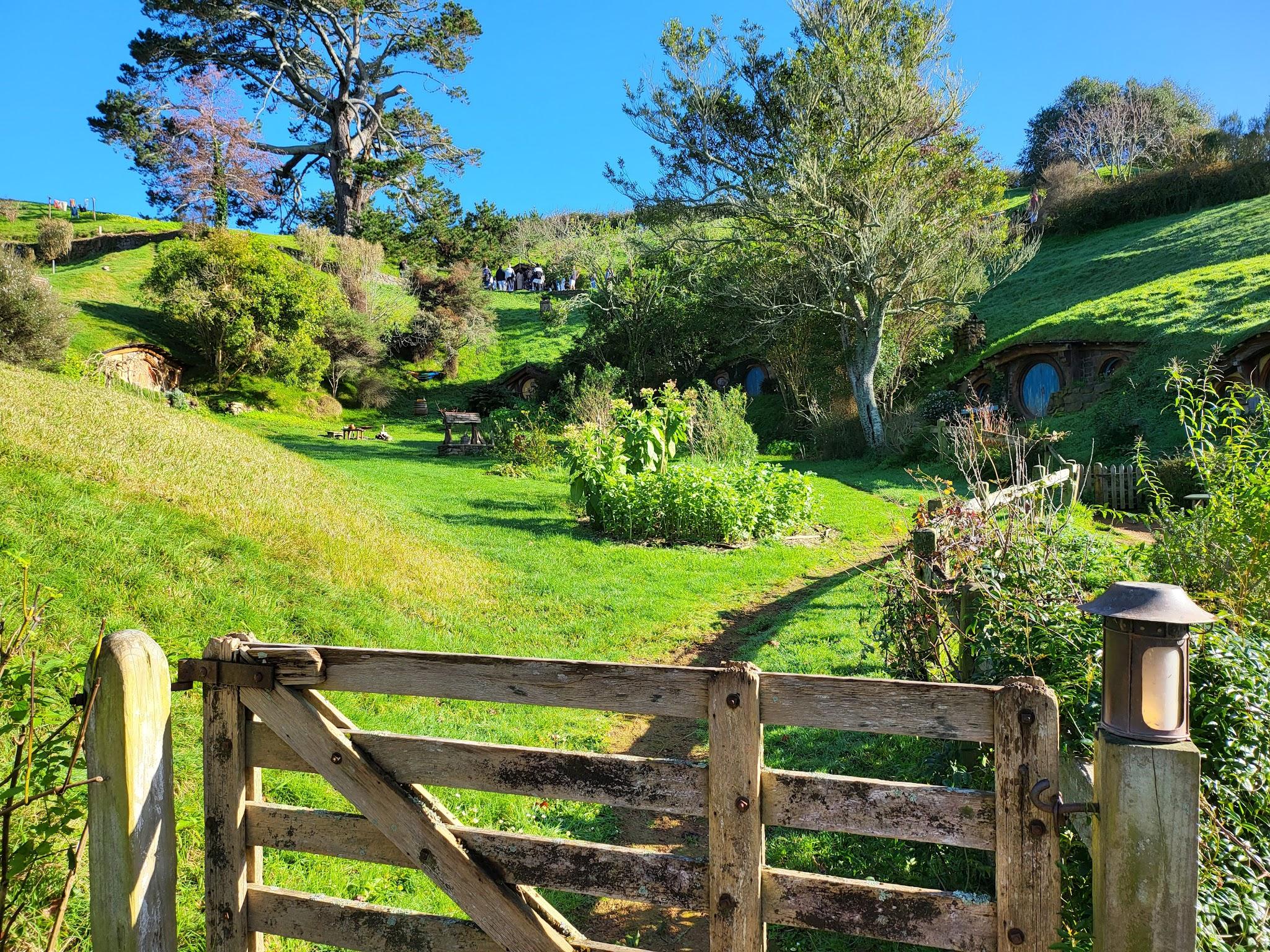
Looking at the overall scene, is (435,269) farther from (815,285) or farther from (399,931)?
(399,931)

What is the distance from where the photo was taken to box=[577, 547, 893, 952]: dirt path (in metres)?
4.04

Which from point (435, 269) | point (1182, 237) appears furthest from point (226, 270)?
point (1182, 237)

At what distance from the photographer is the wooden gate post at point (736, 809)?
242cm

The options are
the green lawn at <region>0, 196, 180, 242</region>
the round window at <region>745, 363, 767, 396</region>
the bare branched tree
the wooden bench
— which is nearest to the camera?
the wooden bench

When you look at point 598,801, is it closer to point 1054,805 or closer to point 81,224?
point 1054,805

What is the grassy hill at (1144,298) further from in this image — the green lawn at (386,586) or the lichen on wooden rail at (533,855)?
the lichen on wooden rail at (533,855)

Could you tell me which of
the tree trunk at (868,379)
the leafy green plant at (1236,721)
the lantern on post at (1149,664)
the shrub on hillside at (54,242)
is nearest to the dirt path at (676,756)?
the leafy green plant at (1236,721)

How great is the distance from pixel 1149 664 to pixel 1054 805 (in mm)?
453

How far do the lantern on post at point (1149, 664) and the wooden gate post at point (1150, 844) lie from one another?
49 millimetres

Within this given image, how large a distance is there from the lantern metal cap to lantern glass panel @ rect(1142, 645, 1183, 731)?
0.30 ft

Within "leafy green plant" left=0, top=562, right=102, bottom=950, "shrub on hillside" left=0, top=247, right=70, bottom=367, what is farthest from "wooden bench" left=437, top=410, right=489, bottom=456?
"leafy green plant" left=0, top=562, right=102, bottom=950

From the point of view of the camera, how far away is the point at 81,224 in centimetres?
4766

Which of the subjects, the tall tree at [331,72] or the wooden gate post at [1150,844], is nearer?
the wooden gate post at [1150,844]

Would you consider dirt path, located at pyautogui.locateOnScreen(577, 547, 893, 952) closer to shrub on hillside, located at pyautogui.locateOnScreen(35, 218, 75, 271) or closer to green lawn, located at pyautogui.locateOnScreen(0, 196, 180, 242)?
shrub on hillside, located at pyautogui.locateOnScreen(35, 218, 75, 271)
